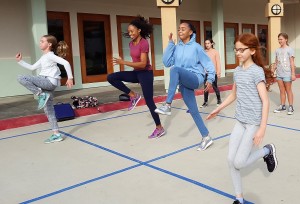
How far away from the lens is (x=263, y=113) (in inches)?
104

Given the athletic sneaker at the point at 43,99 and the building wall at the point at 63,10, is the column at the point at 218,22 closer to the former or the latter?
the building wall at the point at 63,10

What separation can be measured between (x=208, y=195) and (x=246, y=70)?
1184mm

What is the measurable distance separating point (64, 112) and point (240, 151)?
4.93 meters

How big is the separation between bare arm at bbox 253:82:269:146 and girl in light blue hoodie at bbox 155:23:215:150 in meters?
1.50

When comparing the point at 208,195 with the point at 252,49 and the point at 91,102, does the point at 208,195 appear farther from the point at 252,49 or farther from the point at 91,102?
the point at 91,102

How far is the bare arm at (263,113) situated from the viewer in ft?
8.44

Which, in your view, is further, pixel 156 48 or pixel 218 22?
pixel 218 22

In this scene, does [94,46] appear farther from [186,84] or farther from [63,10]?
[186,84]

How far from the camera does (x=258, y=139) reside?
2.57 meters

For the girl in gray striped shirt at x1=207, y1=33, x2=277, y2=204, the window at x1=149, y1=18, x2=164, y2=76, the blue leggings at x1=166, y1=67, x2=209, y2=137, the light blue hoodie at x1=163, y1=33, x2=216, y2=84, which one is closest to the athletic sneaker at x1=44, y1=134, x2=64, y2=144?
the blue leggings at x1=166, y1=67, x2=209, y2=137

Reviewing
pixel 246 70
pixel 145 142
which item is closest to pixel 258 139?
pixel 246 70

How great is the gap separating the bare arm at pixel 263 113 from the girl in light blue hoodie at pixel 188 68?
1.50m

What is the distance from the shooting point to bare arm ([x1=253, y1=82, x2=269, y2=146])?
8.44 ft

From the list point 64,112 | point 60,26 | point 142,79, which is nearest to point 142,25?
point 142,79
